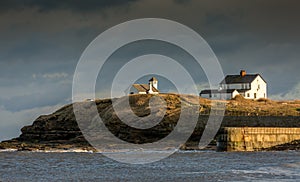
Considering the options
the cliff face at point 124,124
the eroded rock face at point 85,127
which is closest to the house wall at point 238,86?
the cliff face at point 124,124

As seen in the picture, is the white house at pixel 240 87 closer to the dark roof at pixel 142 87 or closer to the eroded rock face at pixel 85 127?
the dark roof at pixel 142 87

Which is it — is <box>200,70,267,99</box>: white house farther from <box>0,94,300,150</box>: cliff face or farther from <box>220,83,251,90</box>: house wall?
<box>0,94,300,150</box>: cliff face

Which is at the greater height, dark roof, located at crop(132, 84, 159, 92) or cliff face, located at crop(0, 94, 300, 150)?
dark roof, located at crop(132, 84, 159, 92)

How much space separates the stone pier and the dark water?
3.99 metres

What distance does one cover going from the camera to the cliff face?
77688mm

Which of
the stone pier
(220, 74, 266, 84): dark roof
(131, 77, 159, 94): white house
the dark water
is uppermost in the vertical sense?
(220, 74, 266, 84): dark roof

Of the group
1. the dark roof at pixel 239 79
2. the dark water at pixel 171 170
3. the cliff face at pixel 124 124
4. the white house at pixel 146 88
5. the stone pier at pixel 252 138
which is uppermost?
the dark roof at pixel 239 79

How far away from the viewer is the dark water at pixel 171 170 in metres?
35.1

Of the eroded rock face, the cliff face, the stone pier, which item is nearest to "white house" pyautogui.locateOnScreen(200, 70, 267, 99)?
the cliff face

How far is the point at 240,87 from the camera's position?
117m

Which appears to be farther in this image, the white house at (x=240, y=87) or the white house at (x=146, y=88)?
the white house at (x=146, y=88)

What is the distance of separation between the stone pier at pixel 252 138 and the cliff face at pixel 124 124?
12.4 metres

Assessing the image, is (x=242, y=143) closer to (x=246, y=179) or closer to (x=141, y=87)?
(x=246, y=179)

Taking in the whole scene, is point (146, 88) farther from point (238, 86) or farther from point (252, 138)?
point (252, 138)
